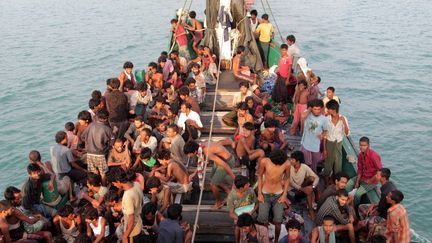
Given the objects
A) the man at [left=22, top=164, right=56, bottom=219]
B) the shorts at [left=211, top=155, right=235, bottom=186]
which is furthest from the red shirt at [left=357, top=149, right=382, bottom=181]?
the man at [left=22, top=164, right=56, bottom=219]

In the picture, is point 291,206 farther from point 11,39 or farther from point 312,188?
point 11,39

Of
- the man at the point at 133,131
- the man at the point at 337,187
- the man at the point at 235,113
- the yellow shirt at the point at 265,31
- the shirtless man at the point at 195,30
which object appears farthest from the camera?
the shirtless man at the point at 195,30

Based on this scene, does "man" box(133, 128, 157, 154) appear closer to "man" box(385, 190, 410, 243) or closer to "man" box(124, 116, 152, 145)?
"man" box(124, 116, 152, 145)

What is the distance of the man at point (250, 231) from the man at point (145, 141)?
2354mm

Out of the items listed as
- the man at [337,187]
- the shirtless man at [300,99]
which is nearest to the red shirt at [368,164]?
the man at [337,187]

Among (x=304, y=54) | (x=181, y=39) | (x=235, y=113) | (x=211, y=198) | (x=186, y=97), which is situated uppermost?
(x=181, y=39)

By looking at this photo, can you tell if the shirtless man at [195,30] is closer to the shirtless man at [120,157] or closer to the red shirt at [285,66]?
the red shirt at [285,66]

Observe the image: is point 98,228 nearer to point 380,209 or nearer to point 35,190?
point 35,190

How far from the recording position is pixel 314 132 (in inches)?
294

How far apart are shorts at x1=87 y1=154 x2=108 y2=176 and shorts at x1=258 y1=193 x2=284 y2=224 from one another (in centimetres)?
277

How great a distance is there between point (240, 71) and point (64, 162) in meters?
5.19

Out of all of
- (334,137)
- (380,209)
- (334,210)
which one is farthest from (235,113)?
(380,209)

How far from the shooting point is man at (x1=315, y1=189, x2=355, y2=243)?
6.17m

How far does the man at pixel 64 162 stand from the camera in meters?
7.12
